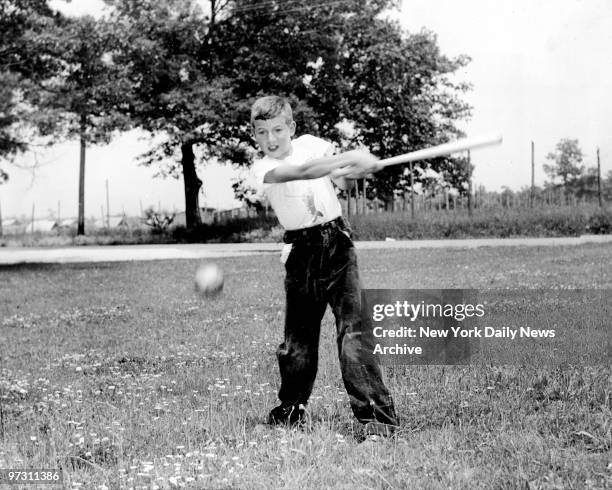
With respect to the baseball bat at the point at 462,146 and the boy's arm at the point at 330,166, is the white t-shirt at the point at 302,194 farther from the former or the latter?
the baseball bat at the point at 462,146

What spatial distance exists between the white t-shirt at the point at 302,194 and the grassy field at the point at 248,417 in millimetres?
1055

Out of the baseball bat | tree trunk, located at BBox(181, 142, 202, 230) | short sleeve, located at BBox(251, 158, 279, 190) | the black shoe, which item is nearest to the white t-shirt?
short sleeve, located at BBox(251, 158, 279, 190)

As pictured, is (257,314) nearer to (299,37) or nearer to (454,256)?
(454,256)

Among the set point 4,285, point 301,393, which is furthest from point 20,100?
point 301,393

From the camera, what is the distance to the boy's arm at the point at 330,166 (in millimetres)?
3791

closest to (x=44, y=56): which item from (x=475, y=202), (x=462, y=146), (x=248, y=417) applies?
(x=475, y=202)

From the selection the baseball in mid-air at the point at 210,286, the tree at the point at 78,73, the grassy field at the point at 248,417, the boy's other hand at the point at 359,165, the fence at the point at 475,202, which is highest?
the tree at the point at 78,73

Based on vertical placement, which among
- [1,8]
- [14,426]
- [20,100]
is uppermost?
[1,8]

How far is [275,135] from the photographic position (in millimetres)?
4188

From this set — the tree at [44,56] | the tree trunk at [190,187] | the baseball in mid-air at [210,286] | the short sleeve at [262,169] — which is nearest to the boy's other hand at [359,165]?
the short sleeve at [262,169]

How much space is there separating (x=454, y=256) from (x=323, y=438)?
12.3m

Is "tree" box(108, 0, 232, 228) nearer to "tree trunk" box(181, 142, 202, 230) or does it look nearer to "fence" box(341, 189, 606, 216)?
"tree trunk" box(181, 142, 202, 230)

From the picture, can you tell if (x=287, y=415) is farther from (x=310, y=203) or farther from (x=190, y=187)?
(x=190, y=187)

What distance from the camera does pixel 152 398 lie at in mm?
5250
